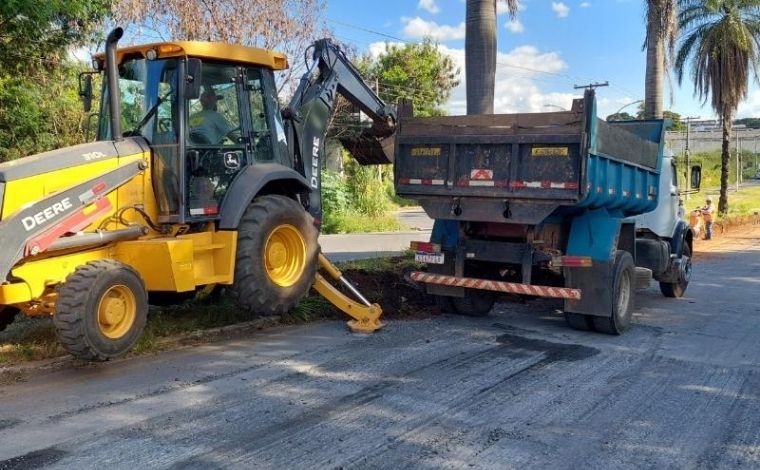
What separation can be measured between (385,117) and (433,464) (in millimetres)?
5740

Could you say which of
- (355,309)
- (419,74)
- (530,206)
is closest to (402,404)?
(355,309)

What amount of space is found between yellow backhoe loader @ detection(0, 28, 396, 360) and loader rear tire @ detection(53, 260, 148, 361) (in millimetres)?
11

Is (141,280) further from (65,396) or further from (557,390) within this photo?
(557,390)

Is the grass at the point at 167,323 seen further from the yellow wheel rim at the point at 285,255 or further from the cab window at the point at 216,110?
the cab window at the point at 216,110

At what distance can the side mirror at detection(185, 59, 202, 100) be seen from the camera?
6.21 meters

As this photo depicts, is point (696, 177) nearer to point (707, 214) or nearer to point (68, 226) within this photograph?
point (68, 226)

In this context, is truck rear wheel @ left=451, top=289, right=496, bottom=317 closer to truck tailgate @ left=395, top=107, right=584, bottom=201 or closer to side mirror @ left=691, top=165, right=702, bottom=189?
truck tailgate @ left=395, top=107, right=584, bottom=201

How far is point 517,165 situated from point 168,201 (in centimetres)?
388

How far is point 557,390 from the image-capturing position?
5879 millimetres

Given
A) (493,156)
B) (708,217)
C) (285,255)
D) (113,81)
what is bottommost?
(285,255)

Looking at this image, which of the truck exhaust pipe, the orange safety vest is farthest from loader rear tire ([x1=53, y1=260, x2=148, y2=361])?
the orange safety vest

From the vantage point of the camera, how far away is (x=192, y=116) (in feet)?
21.7

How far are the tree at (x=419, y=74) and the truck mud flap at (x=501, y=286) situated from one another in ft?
104

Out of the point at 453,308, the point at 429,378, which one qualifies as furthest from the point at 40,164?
the point at 453,308
